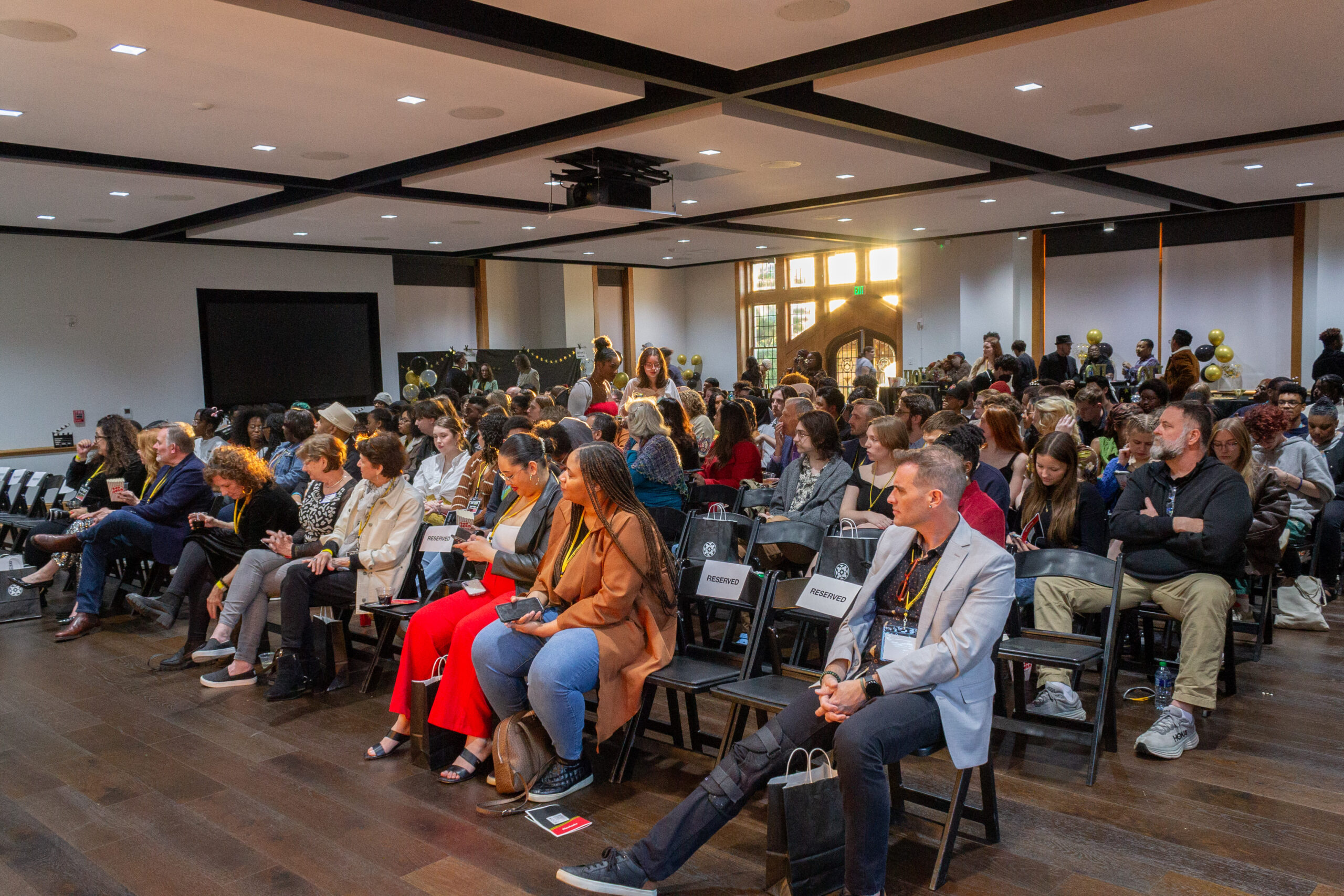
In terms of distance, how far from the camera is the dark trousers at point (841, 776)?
2633 millimetres

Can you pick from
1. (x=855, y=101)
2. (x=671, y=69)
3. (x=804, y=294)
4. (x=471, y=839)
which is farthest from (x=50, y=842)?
(x=804, y=294)

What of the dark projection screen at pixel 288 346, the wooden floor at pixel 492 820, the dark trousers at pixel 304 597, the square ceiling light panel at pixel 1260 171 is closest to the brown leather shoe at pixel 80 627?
the wooden floor at pixel 492 820

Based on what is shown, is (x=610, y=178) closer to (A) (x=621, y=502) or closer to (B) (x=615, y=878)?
(A) (x=621, y=502)

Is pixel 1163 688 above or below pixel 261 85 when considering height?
below

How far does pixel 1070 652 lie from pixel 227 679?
4.04 metres

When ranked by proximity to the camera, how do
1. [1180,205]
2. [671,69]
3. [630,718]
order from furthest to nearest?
[1180,205]
[671,69]
[630,718]

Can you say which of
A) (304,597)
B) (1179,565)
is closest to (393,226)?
(304,597)

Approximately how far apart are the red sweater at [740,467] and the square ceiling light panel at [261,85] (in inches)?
92.7

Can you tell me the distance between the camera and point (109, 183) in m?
8.55

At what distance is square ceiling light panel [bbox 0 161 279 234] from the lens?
8109 mm

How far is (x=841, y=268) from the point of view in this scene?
59.1 ft

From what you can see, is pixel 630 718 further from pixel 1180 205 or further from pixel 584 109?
pixel 1180 205

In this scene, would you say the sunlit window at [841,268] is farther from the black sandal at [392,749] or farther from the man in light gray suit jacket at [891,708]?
the man in light gray suit jacket at [891,708]

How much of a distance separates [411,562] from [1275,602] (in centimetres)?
488
